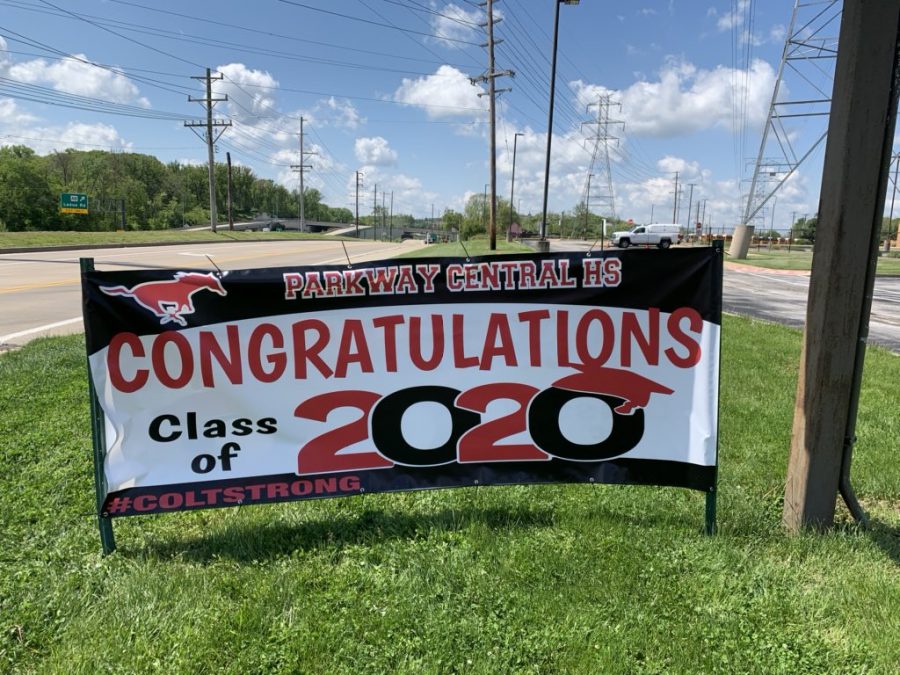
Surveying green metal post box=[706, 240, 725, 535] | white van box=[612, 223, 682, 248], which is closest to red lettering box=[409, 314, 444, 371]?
green metal post box=[706, 240, 725, 535]

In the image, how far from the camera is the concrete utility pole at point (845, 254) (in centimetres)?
271

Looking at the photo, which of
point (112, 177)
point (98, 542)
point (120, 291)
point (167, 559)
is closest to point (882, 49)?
point (120, 291)

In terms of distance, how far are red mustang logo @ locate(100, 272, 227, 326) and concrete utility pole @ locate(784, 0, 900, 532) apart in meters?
2.97

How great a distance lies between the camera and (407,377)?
300cm

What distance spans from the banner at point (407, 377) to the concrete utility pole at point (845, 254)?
0.49m

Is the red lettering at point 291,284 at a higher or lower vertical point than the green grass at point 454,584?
higher

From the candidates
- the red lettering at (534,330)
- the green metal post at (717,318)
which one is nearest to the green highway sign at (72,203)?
the red lettering at (534,330)

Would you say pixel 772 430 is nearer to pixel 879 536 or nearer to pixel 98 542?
pixel 879 536

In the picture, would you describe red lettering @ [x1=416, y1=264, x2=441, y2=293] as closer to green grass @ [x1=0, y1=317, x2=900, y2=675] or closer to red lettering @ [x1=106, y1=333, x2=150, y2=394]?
green grass @ [x1=0, y1=317, x2=900, y2=675]

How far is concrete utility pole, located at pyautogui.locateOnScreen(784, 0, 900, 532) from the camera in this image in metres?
2.71

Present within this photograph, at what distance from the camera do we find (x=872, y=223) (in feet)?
9.22

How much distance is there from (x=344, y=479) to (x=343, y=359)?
2.01 feet

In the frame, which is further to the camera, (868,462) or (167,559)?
(868,462)

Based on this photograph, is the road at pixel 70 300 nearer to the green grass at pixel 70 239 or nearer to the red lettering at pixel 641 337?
the green grass at pixel 70 239
